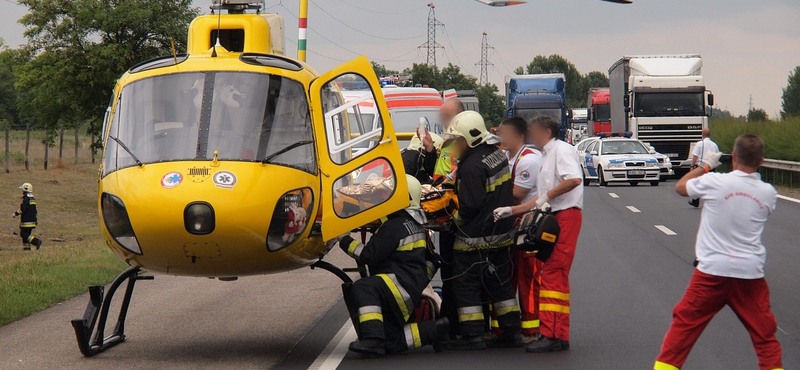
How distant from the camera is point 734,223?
6.39m

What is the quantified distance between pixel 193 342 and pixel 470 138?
121 inches

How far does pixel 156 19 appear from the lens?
33.4m

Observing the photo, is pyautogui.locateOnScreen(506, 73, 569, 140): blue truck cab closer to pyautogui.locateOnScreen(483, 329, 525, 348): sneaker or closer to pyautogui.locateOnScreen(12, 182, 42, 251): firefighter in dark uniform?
pyautogui.locateOnScreen(12, 182, 42, 251): firefighter in dark uniform

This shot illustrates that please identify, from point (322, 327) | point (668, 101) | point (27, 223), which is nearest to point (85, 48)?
point (27, 223)

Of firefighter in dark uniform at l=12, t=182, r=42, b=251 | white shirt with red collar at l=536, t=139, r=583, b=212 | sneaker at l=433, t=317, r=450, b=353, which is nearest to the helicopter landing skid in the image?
sneaker at l=433, t=317, r=450, b=353

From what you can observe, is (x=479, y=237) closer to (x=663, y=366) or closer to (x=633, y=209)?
(x=663, y=366)

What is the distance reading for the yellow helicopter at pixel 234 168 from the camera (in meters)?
7.46

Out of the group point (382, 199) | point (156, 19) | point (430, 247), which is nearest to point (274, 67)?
point (382, 199)

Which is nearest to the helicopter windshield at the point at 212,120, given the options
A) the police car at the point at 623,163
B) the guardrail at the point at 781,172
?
the guardrail at the point at 781,172

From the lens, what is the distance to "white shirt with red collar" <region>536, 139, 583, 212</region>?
841 centimetres

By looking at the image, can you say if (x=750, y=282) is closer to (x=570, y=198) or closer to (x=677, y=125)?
(x=570, y=198)

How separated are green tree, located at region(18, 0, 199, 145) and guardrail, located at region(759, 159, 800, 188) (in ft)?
61.5

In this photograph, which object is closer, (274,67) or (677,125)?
(274,67)

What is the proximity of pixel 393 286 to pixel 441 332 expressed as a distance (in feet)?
2.16
